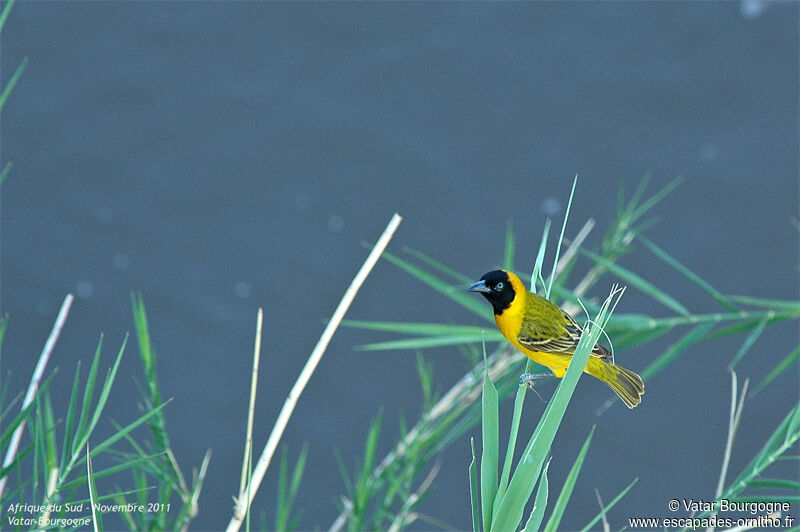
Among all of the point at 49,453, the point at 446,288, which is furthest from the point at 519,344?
the point at 49,453

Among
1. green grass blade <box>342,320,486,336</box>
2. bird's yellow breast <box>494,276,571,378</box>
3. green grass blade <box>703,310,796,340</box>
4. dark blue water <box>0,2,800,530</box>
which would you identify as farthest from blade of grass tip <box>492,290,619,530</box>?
dark blue water <box>0,2,800,530</box>

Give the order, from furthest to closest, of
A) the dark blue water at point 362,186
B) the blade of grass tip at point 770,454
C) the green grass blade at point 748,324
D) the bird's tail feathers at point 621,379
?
the dark blue water at point 362,186
the green grass blade at point 748,324
the bird's tail feathers at point 621,379
the blade of grass tip at point 770,454

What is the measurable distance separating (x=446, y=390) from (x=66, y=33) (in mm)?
4468

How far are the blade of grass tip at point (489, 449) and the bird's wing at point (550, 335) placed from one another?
114 centimetres

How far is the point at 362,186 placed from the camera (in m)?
7.22

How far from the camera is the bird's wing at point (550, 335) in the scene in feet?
8.76

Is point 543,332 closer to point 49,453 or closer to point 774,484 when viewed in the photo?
point 774,484

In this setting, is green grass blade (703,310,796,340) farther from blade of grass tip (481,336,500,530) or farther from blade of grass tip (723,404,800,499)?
blade of grass tip (481,336,500,530)

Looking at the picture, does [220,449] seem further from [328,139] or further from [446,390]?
[328,139]

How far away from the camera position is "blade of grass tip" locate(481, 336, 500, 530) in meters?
1.51

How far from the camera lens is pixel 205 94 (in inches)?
294

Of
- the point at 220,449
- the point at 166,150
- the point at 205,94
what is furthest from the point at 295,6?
the point at 220,449

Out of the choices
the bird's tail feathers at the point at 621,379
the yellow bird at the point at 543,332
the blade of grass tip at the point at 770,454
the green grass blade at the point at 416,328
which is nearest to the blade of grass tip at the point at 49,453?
the green grass blade at the point at 416,328

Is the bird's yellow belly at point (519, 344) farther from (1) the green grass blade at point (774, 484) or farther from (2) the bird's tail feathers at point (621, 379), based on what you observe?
(1) the green grass blade at point (774, 484)
